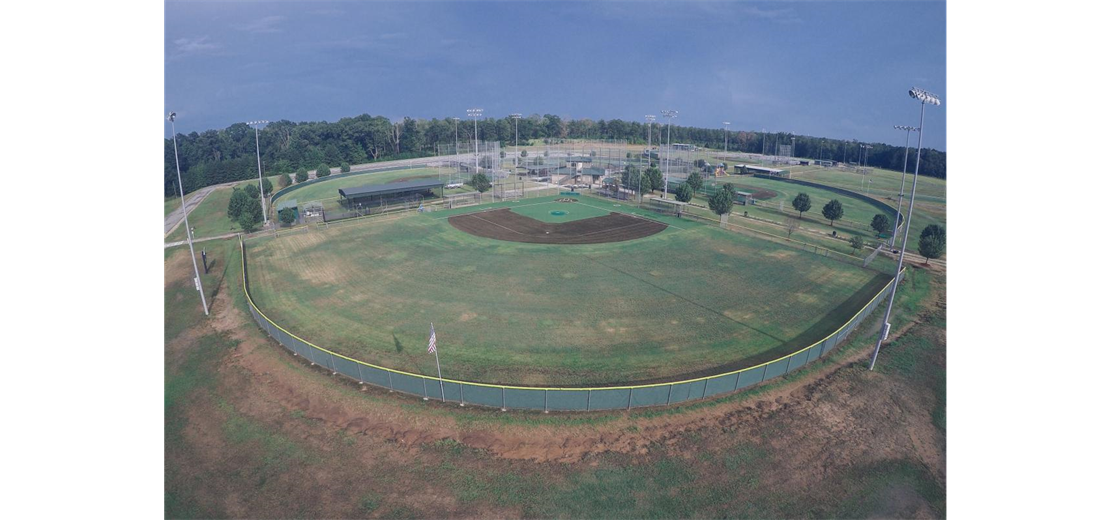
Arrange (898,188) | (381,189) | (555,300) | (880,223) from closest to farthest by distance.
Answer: (555,300) → (880,223) → (381,189) → (898,188)

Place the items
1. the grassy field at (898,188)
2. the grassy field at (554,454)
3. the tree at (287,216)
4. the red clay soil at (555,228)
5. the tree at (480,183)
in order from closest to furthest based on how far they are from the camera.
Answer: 1. the grassy field at (554,454)
2. the red clay soil at (555,228)
3. the tree at (287,216)
4. the grassy field at (898,188)
5. the tree at (480,183)

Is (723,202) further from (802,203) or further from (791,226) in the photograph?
(802,203)

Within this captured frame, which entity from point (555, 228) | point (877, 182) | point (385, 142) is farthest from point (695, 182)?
point (385, 142)

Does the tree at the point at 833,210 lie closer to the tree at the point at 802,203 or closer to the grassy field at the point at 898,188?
the tree at the point at 802,203

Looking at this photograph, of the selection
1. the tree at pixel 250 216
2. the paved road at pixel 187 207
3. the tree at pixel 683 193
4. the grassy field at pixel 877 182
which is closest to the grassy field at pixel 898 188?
the grassy field at pixel 877 182

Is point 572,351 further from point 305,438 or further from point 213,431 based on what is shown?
point 213,431

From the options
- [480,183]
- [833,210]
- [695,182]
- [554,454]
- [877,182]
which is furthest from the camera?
[877,182]
